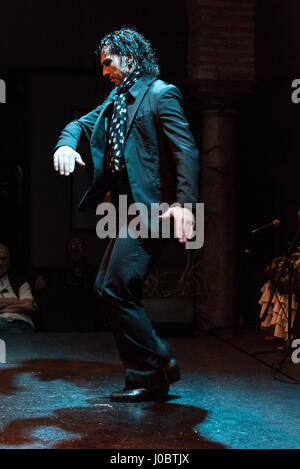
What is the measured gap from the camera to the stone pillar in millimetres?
7199

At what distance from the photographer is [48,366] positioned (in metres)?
5.05

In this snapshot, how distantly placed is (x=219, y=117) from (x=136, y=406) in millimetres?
4243

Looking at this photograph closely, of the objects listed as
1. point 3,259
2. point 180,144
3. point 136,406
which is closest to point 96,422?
point 136,406

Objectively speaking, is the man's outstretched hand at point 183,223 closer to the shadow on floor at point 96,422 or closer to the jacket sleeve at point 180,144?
the jacket sleeve at point 180,144

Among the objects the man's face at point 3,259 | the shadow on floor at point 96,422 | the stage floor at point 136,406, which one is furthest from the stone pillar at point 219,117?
the shadow on floor at point 96,422

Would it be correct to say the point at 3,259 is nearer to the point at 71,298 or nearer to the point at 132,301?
the point at 71,298

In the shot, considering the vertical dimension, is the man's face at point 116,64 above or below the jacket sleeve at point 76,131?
above

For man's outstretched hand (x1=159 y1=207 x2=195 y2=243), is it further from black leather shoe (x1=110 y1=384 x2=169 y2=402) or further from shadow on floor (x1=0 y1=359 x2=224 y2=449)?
black leather shoe (x1=110 y1=384 x2=169 y2=402)

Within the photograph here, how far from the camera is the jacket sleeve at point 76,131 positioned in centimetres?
378

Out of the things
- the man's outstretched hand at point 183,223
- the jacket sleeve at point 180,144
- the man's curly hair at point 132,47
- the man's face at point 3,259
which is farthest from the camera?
the man's face at point 3,259

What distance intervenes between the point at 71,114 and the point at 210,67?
6.12ft

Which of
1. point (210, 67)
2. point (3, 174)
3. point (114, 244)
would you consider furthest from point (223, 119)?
point (114, 244)

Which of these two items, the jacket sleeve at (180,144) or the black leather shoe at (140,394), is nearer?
the jacket sleeve at (180,144)

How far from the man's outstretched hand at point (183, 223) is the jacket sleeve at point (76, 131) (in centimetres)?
72
